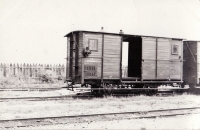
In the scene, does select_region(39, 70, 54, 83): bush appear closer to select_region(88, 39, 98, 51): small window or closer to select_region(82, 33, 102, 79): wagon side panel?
select_region(82, 33, 102, 79): wagon side panel

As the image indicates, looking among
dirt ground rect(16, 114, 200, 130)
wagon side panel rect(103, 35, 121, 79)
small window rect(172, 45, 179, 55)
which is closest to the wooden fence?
wagon side panel rect(103, 35, 121, 79)

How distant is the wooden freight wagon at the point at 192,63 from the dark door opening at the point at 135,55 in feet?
13.6

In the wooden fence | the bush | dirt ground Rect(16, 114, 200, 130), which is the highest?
the wooden fence

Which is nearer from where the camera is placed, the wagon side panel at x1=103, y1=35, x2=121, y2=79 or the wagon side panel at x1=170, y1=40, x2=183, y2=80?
the wagon side panel at x1=103, y1=35, x2=121, y2=79

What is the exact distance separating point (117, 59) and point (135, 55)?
2800 mm

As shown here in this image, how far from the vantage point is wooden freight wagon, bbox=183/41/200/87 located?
56.8 feet

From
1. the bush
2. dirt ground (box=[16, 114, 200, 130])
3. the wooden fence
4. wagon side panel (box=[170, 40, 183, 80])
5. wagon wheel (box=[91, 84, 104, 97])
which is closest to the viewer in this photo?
dirt ground (box=[16, 114, 200, 130])

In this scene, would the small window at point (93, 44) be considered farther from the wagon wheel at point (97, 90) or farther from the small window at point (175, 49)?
the small window at point (175, 49)

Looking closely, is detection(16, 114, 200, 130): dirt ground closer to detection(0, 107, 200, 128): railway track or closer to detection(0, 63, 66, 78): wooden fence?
detection(0, 107, 200, 128): railway track

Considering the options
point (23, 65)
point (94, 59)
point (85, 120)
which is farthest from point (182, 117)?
point (23, 65)

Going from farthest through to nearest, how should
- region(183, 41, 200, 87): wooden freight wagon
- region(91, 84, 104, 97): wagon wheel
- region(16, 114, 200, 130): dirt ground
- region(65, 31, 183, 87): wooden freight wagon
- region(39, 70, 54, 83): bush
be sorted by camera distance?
1. region(39, 70, 54, 83): bush
2. region(183, 41, 200, 87): wooden freight wagon
3. region(91, 84, 104, 97): wagon wheel
4. region(65, 31, 183, 87): wooden freight wagon
5. region(16, 114, 200, 130): dirt ground

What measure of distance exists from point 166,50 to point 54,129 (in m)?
11.2

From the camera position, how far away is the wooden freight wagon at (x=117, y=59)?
1362 cm

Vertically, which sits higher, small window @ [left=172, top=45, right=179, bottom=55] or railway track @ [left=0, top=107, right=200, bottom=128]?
small window @ [left=172, top=45, right=179, bottom=55]
